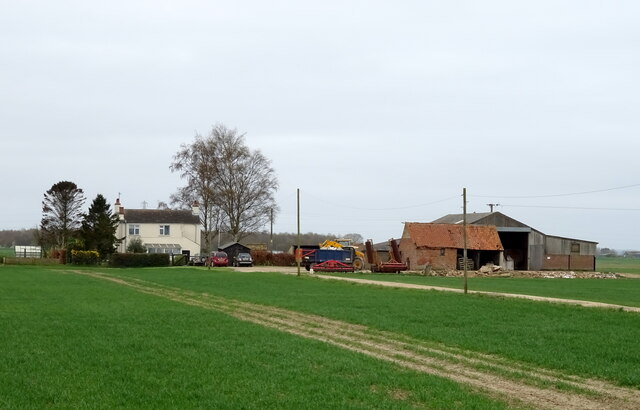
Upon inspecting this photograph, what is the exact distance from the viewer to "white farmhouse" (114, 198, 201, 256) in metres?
106

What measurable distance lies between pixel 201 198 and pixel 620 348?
7750cm

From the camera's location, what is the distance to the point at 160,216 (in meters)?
108

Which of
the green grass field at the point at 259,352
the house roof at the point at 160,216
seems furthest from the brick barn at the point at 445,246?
the green grass field at the point at 259,352

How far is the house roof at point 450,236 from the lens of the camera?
85375 millimetres

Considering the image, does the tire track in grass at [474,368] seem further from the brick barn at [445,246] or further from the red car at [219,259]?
the red car at [219,259]

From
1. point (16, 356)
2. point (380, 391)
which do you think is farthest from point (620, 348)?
point (16, 356)

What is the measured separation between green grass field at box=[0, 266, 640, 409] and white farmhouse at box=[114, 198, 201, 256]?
75.5 metres

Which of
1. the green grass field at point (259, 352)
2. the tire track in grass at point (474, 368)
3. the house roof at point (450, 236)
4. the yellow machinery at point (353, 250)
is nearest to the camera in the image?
the green grass field at point (259, 352)

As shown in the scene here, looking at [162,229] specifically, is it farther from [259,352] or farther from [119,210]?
[259,352]

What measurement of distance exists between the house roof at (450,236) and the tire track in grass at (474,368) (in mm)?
61644

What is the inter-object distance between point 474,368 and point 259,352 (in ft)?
15.7

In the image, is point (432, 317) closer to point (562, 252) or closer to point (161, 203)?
point (562, 252)

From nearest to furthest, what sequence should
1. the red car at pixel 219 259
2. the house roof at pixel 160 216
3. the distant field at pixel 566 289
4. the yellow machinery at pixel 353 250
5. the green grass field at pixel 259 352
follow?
the green grass field at pixel 259 352 < the distant field at pixel 566 289 < the yellow machinery at pixel 353 250 < the red car at pixel 219 259 < the house roof at pixel 160 216

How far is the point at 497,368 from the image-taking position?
1487cm
